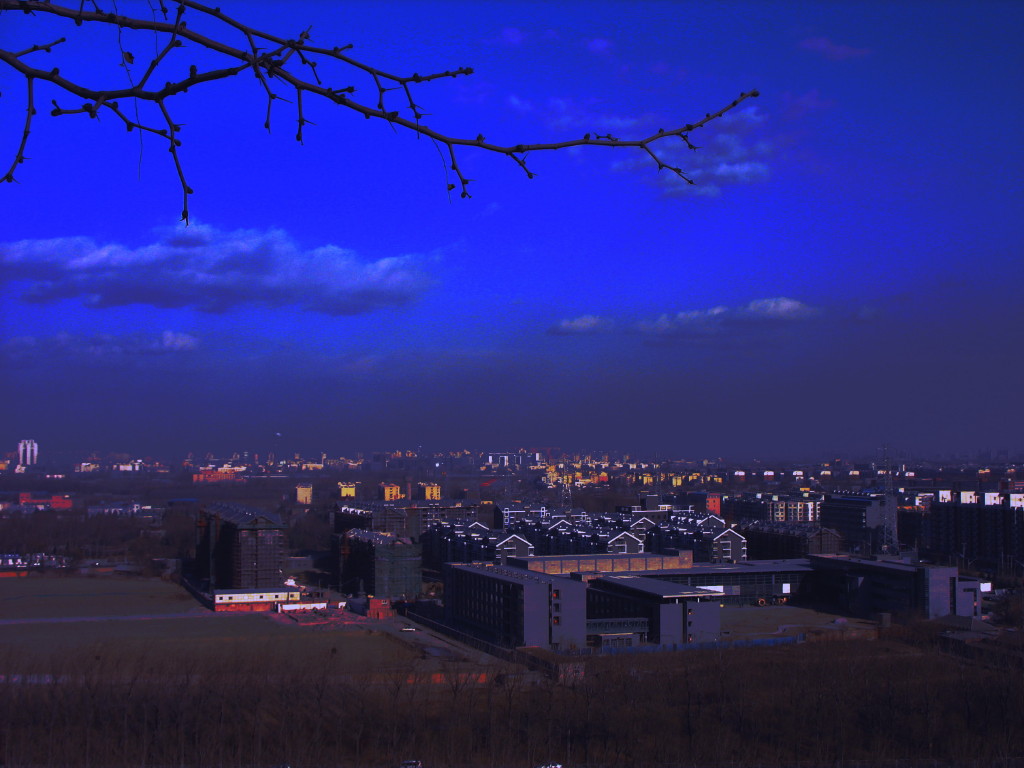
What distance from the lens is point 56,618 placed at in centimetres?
829

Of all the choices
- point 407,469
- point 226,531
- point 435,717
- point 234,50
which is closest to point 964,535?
point 226,531

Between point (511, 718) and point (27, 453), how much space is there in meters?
33.8

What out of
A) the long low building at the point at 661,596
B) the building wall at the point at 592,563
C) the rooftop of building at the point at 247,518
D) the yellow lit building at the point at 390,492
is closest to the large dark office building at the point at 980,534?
the long low building at the point at 661,596

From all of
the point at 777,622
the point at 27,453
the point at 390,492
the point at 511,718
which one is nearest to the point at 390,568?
the point at 777,622

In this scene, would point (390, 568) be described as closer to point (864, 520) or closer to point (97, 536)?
point (864, 520)

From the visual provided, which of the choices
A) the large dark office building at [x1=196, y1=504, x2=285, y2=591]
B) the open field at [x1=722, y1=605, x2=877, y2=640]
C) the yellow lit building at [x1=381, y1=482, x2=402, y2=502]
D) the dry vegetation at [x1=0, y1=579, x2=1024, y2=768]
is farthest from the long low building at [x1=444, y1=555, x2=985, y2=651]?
the yellow lit building at [x1=381, y1=482, x2=402, y2=502]

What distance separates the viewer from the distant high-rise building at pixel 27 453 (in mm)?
32406

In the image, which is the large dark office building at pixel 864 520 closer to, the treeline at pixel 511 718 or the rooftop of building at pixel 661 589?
the rooftop of building at pixel 661 589

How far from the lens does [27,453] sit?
107 feet

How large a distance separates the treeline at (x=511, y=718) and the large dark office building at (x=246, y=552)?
16.7ft

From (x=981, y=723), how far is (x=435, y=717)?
2.32 m

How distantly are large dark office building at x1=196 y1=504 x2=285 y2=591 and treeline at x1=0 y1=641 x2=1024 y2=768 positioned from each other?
510 centimetres

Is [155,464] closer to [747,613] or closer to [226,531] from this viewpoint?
[226,531]

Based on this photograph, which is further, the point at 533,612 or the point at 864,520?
the point at 864,520
